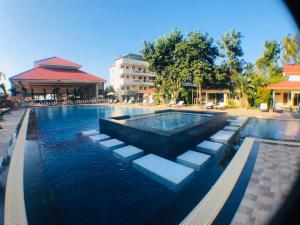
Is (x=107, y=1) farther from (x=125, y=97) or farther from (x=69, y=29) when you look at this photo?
(x=125, y=97)

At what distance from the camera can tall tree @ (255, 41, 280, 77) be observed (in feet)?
94.0

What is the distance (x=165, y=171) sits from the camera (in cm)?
448

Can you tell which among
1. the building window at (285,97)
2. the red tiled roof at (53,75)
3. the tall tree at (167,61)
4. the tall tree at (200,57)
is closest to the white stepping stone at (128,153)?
the tall tree at (200,57)

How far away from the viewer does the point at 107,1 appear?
14.1 m

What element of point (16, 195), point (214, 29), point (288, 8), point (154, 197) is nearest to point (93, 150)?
point (16, 195)

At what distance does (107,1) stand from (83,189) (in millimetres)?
15496

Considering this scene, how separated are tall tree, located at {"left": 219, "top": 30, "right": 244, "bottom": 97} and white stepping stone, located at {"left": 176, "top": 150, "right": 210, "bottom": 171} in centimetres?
1955

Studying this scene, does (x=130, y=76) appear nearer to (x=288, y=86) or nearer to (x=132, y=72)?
(x=132, y=72)

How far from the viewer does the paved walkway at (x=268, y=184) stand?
107 inches

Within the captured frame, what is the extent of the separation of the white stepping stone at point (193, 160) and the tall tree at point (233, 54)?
19554mm

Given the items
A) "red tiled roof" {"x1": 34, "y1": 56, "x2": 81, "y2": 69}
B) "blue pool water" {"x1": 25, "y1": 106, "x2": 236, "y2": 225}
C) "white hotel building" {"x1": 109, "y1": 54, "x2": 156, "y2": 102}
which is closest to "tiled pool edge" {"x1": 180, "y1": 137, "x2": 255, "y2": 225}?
"blue pool water" {"x1": 25, "y1": 106, "x2": 236, "y2": 225}

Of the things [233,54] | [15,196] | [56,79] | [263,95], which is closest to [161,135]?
[15,196]

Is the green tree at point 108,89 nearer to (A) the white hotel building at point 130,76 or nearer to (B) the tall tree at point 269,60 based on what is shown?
(A) the white hotel building at point 130,76

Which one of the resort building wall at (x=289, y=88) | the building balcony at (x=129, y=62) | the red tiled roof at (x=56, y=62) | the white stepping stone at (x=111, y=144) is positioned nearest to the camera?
the white stepping stone at (x=111, y=144)
